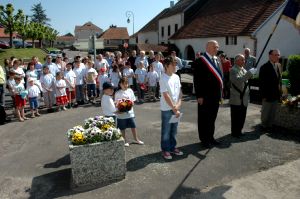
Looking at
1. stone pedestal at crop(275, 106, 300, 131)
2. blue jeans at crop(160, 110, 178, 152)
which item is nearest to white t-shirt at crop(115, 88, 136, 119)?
blue jeans at crop(160, 110, 178, 152)

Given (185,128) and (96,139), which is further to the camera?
(185,128)

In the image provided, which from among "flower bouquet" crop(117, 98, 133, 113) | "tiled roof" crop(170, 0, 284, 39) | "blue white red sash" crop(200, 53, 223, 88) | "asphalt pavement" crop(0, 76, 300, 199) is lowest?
"asphalt pavement" crop(0, 76, 300, 199)

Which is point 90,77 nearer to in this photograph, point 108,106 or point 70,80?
point 70,80

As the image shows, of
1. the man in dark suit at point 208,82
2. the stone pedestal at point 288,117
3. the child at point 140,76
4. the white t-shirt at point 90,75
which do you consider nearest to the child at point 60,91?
the white t-shirt at point 90,75

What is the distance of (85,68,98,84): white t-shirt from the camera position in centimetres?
1243

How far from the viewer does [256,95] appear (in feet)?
41.7

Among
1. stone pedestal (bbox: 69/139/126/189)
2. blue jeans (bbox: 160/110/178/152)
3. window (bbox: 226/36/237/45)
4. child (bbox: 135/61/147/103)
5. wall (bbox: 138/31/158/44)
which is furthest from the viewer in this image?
wall (bbox: 138/31/158/44)

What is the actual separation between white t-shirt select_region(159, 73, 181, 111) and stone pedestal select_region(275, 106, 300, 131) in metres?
3.56

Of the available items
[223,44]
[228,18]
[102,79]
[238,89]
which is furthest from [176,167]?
[228,18]

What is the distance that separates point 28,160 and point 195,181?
11.7ft

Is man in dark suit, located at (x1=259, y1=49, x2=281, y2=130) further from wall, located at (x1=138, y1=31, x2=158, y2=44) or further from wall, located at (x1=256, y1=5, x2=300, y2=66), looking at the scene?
wall, located at (x1=138, y1=31, x2=158, y2=44)

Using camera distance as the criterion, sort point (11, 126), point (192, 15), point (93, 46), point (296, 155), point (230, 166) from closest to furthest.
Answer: point (230, 166), point (296, 155), point (11, 126), point (93, 46), point (192, 15)

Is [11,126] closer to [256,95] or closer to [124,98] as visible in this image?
[124,98]

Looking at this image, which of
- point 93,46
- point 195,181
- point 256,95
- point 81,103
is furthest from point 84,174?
point 93,46
